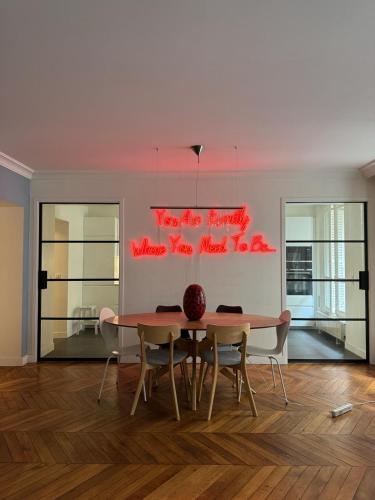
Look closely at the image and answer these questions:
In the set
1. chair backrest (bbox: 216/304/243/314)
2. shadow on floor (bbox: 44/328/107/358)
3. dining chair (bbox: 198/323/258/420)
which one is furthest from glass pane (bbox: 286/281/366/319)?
shadow on floor (bbox: 44/328/107/358)

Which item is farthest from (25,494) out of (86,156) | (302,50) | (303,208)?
(303,208)

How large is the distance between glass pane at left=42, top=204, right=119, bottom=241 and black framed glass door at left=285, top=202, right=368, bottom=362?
2.79 metres

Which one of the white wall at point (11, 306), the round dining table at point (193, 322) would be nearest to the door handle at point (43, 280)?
the white wall at point (11, 306)

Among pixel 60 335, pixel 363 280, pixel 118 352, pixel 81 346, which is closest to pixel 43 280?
pixel 60 335

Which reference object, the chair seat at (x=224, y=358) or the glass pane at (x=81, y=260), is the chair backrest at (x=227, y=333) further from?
the glass pane at (x=81, y=260)

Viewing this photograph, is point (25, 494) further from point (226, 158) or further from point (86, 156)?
point (226, 158)

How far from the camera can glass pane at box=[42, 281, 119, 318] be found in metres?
5.86

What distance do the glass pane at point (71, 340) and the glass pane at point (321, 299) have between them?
311 cm

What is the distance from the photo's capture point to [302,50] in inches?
92.8

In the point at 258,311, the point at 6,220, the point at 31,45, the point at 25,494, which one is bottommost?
the point at 25,494

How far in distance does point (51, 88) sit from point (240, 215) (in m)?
3.36

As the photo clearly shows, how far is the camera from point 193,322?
156 inches

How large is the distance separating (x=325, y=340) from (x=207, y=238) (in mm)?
2491

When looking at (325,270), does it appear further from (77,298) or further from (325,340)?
(77,298)
